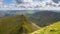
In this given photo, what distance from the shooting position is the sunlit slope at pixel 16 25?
196 cm

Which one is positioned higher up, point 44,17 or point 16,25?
point 44,17

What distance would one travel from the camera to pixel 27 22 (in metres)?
2.03

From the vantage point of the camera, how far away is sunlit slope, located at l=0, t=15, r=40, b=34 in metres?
1.96

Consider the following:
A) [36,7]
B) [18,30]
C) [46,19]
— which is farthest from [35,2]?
[18,30]

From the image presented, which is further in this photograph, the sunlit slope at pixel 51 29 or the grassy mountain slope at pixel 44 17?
the grassy mountain slope at pixel 44 17

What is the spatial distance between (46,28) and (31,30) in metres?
0.22

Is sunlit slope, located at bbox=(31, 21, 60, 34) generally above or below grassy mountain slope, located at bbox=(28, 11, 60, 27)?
below

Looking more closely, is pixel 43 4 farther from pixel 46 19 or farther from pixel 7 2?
pixel 7 2

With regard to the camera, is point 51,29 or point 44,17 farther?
point 44,17

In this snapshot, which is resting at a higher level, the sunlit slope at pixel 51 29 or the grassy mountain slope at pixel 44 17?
the grassy mountain slope at pixel 44 17

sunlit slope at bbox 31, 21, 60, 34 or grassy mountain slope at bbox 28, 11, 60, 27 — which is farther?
grassy mountain slope at bbox 28, 11, 60, 27

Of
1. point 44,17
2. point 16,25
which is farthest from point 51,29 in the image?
point 16,25

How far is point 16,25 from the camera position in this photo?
1.99m

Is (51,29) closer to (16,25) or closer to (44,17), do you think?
(44,17)
